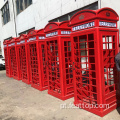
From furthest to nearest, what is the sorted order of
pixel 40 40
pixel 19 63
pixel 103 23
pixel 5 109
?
1. pixel 19 63
2. pixel 40 40
3. pixel 5 109
4. pixel 103 23

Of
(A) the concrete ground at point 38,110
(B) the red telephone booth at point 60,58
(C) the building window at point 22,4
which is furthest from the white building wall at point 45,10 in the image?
(A) the concrete ground at point 38,110

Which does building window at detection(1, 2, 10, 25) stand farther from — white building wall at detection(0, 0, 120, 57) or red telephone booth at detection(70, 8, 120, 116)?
red telephone booth at detection(70, 8, 120, 116)

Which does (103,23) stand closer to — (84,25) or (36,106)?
(84,25)

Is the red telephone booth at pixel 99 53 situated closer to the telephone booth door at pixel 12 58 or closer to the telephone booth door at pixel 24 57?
the telephone booth door at pixel 24 57

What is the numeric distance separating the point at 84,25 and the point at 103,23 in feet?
1.62

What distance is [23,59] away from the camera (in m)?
8.16

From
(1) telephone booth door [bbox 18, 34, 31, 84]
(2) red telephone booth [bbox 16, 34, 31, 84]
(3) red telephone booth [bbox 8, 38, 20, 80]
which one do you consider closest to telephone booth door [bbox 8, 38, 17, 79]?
(3) red telephone booth [bbox 8, 38, 20, 80]

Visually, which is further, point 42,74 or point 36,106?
point 42,74

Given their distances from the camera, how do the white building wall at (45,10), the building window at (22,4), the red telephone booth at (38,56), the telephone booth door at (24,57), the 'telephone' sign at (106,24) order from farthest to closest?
the building window at (22,4), the telephone booth door at (24,57), the red telephone booth at (38,56), the white building wall at (45,10), the 'telephone' sign at (106,24)

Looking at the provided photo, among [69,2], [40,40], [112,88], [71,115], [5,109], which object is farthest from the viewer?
[69,2]

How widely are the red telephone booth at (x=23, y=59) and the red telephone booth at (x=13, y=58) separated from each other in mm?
445

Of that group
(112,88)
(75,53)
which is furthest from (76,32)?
(112,88)

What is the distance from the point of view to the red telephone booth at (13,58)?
30.3ft

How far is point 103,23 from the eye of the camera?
3607mm
